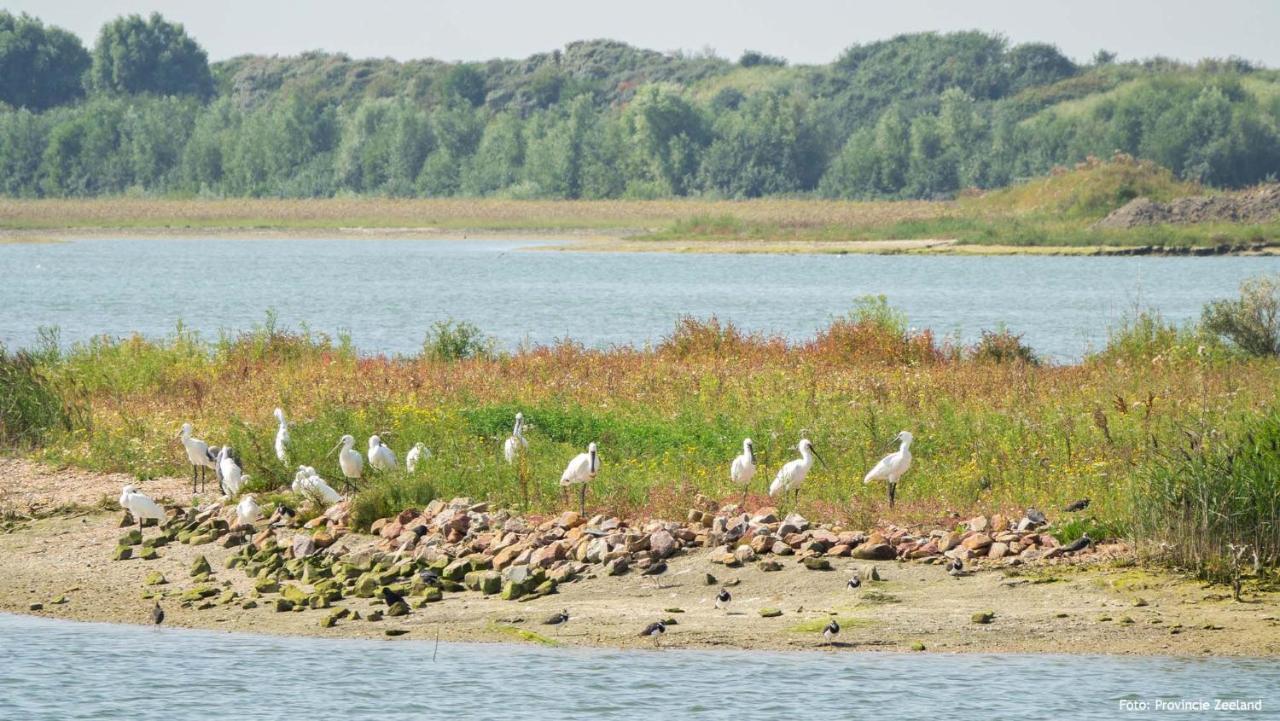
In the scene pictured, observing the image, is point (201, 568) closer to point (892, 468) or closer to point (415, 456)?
point (415, 456)

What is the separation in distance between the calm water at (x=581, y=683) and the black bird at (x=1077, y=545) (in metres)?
2.04

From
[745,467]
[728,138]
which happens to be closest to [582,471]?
[745,467]

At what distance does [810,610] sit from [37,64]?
189 m

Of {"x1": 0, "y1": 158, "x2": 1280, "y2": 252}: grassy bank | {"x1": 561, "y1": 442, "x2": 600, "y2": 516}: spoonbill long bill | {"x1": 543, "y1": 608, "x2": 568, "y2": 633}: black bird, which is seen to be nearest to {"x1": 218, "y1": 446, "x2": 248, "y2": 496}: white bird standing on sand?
{"x1": 561, "y1": 442, "x2": 600, "y2": 516}: spoonbill long bill

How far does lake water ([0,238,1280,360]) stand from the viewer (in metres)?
47.5

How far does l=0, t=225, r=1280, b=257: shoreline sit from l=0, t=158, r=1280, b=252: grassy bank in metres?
0.42

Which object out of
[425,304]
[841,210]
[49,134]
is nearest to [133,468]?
[425,304]

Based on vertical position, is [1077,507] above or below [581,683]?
above

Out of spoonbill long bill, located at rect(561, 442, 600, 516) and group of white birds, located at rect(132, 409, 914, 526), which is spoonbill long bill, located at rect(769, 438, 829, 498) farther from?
spoonbill long bill, located at rect(561, 442, 600, 516)

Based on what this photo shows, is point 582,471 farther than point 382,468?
No

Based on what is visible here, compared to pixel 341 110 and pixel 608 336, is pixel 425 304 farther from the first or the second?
pixel 341 110

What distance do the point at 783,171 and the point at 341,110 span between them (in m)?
50.2

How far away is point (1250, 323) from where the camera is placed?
2828cm

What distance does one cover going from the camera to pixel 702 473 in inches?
728
